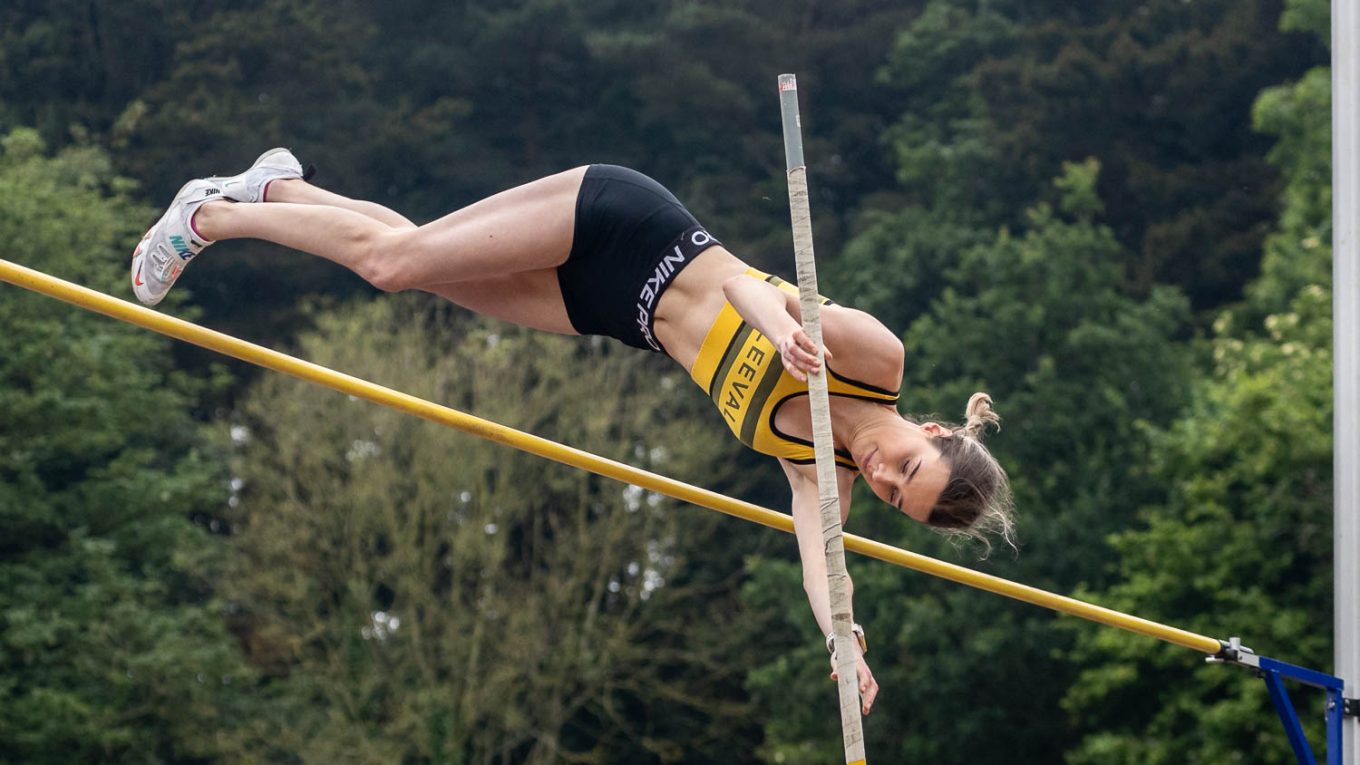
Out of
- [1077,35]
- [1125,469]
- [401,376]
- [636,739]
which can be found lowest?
[636,739]

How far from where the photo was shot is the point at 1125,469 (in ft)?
54.2

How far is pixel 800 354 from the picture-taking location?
3166mm

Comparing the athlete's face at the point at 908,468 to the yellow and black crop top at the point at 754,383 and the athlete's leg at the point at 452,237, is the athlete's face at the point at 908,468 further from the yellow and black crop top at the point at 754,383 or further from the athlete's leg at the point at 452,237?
the athlete's leg at the point at 452,237

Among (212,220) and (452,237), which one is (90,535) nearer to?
(212,220)

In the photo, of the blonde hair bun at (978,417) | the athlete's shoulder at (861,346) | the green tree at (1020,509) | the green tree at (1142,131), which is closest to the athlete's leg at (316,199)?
the athlete's shoulder at (861,346)

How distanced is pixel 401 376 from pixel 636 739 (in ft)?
14.5

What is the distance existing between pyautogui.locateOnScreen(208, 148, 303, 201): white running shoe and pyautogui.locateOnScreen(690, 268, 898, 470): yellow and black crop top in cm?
105

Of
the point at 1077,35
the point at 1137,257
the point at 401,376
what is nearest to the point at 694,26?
the point at 1077,35

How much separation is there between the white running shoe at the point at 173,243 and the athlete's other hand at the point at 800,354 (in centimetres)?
147

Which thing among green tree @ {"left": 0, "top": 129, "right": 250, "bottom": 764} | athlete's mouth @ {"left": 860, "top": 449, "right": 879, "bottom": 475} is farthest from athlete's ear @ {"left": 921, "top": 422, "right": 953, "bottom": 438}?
green tree @ {"left": 0, "top": 129, "right": 250, "bottom": 764}

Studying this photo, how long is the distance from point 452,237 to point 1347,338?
2687 mm

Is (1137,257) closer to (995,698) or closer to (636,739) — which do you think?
(995,698)

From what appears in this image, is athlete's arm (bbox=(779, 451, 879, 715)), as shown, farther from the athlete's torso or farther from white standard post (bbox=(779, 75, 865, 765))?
white standard post (bbox=(779, 75, 865, 765))

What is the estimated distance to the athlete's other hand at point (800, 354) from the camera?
3.17m
